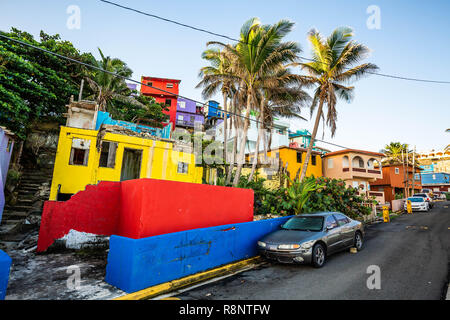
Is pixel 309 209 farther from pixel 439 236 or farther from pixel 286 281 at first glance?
pixel 286 281

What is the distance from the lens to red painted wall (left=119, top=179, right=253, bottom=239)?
5594 millimetres

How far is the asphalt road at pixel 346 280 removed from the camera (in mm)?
4570

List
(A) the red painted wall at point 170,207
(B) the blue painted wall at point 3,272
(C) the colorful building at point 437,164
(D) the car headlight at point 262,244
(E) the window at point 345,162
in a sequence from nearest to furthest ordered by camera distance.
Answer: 1. (B) the blue painted wall at point 3,272
2. (A) the red painted wall at point 170,207
3. (D) the car headlight at point 262,244
4. (E) the window at point 345,162
5. (C) the colorful building at point 437,164

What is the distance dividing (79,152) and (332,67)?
18.5 meters

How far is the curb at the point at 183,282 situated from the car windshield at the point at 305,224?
191 centimetres

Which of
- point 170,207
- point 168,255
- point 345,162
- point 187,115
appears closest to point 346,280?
point 168,255

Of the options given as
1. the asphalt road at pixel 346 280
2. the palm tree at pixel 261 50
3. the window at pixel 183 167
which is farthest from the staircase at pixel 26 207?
the palm tree at pixel 261 50

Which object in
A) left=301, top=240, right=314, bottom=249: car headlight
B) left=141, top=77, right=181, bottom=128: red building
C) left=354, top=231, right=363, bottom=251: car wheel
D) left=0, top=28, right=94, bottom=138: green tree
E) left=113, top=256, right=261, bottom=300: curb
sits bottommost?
left=113, top=256, right=261, bottom=300: curb

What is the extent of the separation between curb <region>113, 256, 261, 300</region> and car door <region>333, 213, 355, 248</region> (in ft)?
10.9

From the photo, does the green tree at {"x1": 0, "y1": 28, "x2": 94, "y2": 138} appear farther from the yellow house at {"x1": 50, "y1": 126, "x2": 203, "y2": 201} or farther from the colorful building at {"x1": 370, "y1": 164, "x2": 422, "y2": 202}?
the colorful building at {"x1": 370, "y1": 164, "x2": 422, "y2": 202}

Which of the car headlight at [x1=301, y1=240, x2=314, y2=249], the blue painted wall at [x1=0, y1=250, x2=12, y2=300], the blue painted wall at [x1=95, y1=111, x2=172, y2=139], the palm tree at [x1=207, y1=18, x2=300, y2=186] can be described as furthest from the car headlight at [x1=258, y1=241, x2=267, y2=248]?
the blue painted wall at [x1=95, y1=111, x2=172, y2=139]

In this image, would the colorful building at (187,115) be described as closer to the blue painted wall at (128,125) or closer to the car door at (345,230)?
the blue painted wall at (128,125)
